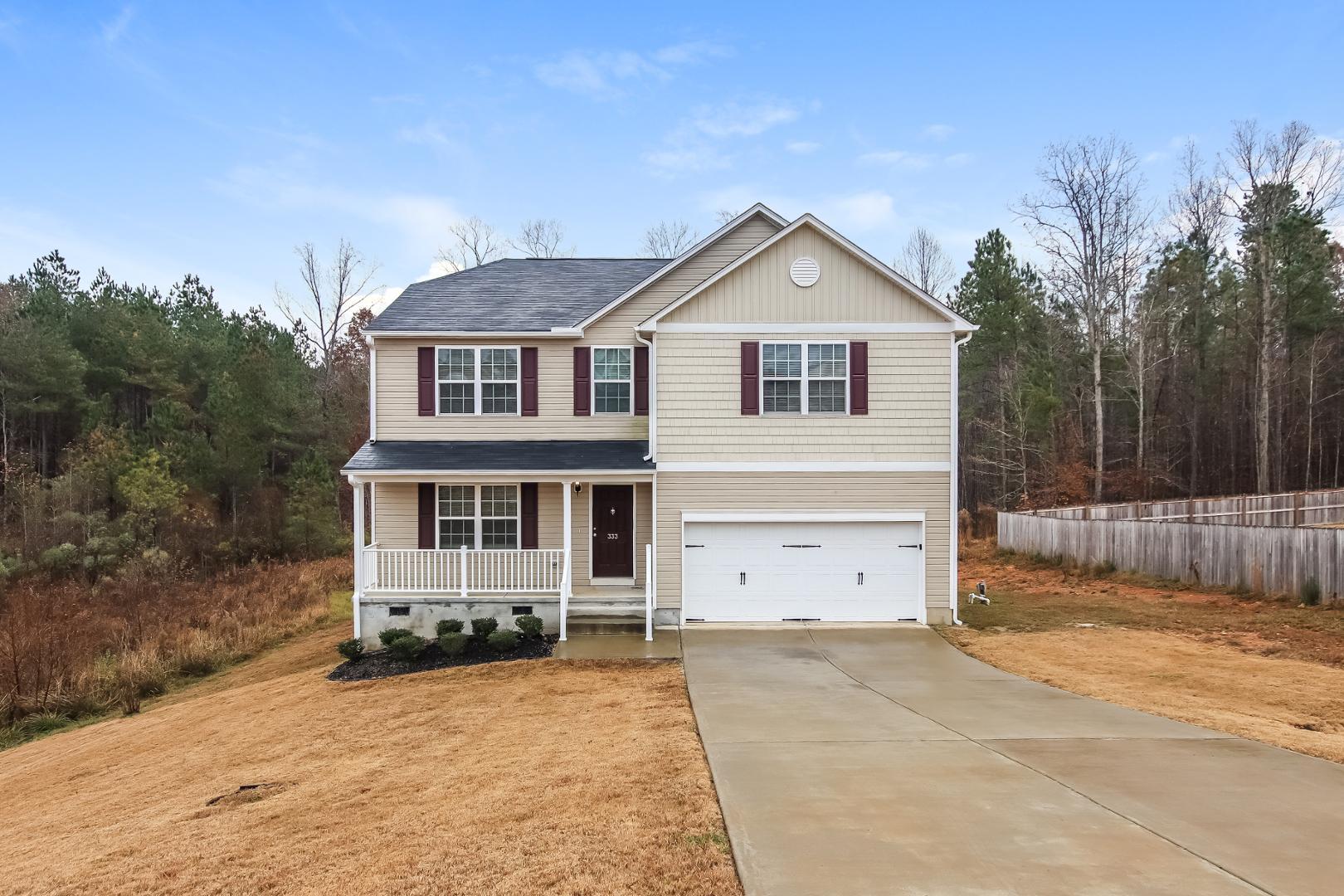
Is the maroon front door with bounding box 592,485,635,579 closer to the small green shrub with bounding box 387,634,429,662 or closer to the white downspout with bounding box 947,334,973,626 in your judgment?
the small green shrub with bounding box 387,634,429,662

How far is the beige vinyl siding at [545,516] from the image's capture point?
604 inches

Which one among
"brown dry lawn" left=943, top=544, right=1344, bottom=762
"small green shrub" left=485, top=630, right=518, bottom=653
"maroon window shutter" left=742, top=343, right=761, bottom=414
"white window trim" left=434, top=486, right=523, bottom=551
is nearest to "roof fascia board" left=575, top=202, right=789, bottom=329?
"maroon window shutter" left=742, top=343, right=761, bottom=414

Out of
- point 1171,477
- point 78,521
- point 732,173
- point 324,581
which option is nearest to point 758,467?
point 324,581

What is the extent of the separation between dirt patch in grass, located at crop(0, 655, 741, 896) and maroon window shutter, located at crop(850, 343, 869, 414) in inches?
247

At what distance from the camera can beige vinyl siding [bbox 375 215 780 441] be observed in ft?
51.3

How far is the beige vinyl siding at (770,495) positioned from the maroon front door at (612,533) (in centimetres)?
119

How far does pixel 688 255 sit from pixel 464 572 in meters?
7.74

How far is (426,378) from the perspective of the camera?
15.6 meters

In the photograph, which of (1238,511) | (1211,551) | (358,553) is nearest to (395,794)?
(358,553)

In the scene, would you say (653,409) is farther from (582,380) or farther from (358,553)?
(358,553)

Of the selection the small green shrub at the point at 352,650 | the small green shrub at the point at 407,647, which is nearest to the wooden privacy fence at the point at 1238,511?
the small green shrub at the point at 407,647

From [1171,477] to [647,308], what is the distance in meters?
29.9

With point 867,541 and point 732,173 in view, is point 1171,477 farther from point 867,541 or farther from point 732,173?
point 867,541

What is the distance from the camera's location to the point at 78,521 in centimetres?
2592
